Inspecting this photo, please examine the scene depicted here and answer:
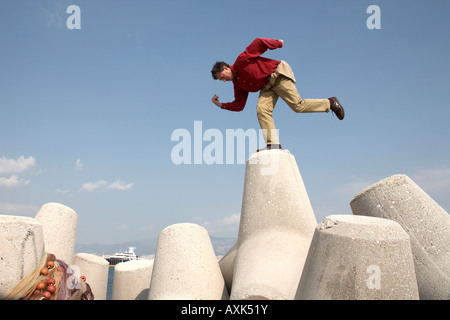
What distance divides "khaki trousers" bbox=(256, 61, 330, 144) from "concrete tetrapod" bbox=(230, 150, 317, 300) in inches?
21.2

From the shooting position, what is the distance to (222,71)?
522cm

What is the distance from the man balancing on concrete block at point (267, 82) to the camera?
197 inches

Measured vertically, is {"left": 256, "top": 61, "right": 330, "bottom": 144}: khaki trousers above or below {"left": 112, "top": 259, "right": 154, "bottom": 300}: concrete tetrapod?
above

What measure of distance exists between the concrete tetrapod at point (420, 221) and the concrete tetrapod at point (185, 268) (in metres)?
1.82

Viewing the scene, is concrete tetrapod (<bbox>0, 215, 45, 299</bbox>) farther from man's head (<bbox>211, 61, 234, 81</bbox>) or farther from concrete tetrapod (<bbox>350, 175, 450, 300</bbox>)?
concrete tetrapod (<bbox>350, 175, 450, 300</bbox>)

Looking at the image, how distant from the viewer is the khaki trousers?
5.07 m

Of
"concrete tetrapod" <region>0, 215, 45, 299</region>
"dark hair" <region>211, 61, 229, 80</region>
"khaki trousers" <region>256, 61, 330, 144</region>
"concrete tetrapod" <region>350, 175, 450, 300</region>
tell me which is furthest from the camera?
"dark hair" <region>211, 61, 229, 80</region>

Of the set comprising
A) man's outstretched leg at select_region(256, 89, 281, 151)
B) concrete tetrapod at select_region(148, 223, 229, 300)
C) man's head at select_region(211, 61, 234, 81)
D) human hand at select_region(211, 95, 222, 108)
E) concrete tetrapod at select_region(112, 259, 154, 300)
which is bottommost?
concrete tetrapod at select_region(112, 259, 154, 300)

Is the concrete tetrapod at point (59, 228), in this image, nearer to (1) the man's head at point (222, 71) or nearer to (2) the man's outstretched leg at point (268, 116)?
(1) the man's head at point (222, 71)

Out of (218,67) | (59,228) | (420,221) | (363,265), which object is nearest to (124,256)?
(59,228)

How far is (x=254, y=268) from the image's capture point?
3.66 metres

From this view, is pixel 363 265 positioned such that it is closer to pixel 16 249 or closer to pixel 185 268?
pixel 185 268
